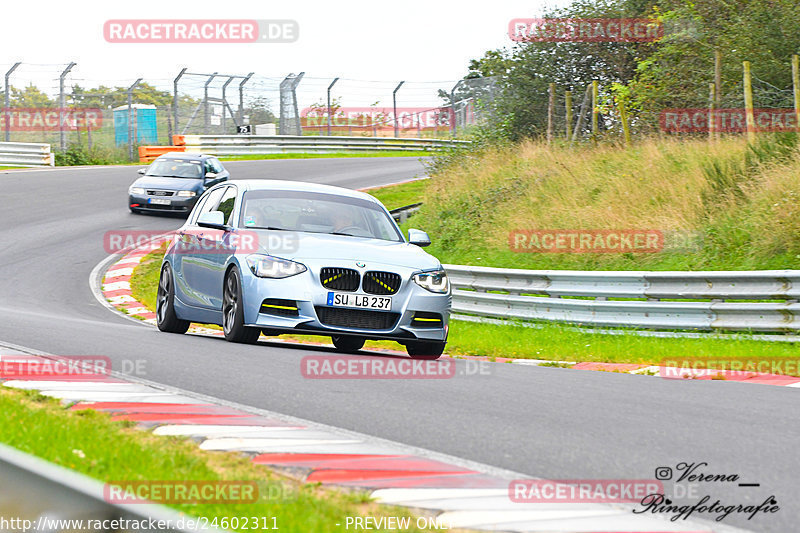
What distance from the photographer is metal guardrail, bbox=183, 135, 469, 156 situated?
41.6 meters

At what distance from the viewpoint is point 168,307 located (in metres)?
11.9

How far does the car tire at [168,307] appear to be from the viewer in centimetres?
1178

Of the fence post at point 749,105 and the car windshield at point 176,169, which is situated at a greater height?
the fence post at point 749,105

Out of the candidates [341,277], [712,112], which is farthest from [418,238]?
[712,112]

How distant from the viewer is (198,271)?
10.9 m

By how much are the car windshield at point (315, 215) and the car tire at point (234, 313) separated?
73cm

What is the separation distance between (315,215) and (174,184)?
621 inches

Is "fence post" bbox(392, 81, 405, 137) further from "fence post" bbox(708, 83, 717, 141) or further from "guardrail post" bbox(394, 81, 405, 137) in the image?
"fence post" bbox(708, 83, 717, 141)

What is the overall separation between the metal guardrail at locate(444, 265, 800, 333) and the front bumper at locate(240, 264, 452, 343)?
164 inches

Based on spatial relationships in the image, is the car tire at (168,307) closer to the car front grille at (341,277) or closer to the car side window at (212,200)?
the car side window at (212,200)

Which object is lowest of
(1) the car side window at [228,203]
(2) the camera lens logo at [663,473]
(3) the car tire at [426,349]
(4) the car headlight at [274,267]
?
(3) the car tire at [426,349]

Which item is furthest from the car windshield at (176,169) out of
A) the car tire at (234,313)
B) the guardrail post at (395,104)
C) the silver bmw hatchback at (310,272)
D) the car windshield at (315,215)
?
the guardrail post at (395,104)

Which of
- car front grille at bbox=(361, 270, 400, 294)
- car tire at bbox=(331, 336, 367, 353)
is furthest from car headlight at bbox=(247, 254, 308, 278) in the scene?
car tire at bbox=(331, 336, 367, 353)

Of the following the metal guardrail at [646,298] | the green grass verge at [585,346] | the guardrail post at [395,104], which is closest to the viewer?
the green grass verge at [585,346]
